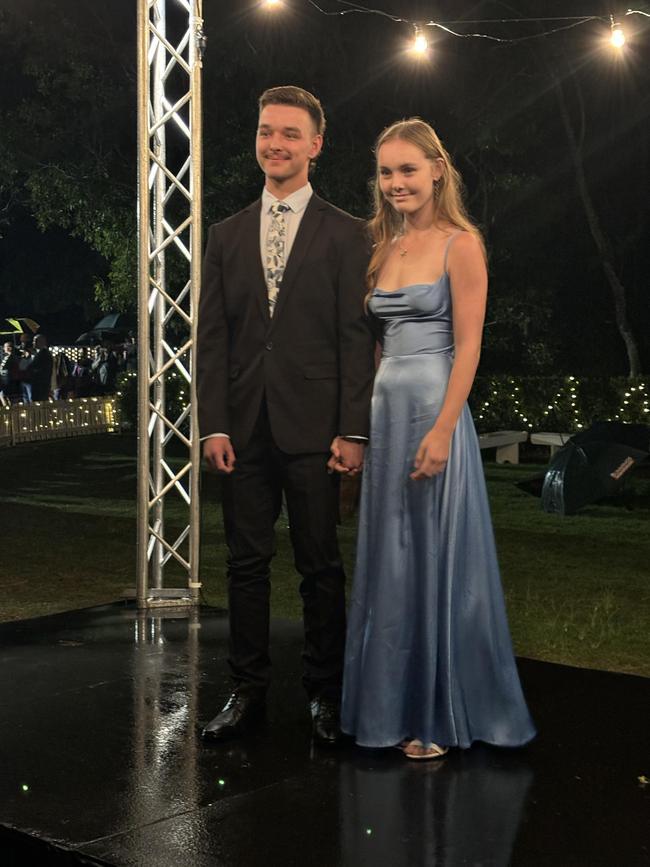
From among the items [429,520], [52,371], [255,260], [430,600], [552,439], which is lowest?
[430,600]

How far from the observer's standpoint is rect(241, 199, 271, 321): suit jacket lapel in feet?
14.7

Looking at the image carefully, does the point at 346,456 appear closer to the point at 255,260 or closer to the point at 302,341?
the point at 302,341

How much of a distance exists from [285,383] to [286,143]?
81 cm

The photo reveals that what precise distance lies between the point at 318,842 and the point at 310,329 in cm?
170

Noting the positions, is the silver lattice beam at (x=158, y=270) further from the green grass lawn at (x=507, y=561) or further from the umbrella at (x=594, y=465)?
the umbrella at (x=594, y=465)

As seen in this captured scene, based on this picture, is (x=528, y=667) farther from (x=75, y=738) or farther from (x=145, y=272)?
(x=145, y=272)

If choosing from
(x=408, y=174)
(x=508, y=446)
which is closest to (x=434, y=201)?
(x=408, y=174)

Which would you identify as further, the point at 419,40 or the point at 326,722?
the point at 419,40

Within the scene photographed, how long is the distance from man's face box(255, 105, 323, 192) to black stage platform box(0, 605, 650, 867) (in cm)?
193

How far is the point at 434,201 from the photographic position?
4.35 meters

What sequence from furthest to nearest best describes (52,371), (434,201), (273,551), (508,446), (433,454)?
(52,371), (508,446), (273,551), (434,201), (433,454)

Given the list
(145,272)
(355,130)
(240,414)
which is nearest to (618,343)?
(355,130)

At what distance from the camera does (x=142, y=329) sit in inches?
264

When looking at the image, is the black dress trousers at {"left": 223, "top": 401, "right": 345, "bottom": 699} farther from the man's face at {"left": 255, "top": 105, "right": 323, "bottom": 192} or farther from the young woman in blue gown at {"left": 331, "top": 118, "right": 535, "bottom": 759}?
the man's face at {"left": 255, "top": 105, "right": 323, "bottom": 192}
